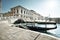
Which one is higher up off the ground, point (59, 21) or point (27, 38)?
point (27, 38)

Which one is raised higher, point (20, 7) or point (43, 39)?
point (20, 7)

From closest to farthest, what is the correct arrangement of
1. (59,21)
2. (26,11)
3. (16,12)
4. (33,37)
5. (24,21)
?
(33,37), (24,21), (16,12), (26,11), (59,21)

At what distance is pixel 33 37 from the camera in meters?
1.36

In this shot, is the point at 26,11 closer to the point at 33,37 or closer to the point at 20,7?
the point at 20,7

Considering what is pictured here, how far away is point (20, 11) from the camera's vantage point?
27625 millimetres

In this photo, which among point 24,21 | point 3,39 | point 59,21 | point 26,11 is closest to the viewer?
point 3,39

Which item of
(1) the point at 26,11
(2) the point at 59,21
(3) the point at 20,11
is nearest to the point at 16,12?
(3) the point at 20,11

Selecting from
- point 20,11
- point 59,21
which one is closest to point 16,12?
point 20,11

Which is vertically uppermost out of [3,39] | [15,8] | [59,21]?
[15,8]

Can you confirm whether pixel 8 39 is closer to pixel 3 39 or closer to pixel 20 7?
pixel 3 39

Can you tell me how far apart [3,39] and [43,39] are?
26.1 inches

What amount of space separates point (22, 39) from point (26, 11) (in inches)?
1129

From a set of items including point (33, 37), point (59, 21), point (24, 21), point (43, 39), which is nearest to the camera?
point (43, 39)

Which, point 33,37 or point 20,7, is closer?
point 33,37
